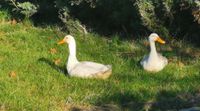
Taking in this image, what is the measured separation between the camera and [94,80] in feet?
29.2

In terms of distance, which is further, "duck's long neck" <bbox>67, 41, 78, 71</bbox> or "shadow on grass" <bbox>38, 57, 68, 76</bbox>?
"shadow on grass" <bbox>38, 57, 68, 76</bbox>

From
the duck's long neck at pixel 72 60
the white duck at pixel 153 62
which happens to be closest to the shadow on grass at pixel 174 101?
the white duck at pixel 153 62

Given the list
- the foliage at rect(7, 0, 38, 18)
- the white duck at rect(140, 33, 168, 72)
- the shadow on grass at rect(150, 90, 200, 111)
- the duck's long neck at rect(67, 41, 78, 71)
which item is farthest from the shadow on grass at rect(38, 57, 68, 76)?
the foliage at rect(7, 0, 38, 18)

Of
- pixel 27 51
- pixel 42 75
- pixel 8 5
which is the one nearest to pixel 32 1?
pixel 8 5

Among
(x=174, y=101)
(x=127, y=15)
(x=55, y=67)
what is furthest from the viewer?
(x=127, y=15)

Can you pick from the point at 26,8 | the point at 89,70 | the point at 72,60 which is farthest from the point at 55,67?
the point at 26,8

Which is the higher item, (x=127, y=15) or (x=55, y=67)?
(x=127, y=15)

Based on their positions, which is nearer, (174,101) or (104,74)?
(174,101)

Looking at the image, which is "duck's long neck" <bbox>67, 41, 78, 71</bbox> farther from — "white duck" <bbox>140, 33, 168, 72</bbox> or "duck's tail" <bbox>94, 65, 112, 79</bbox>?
"white duck" <bbox>140, 33, 168, 72</bbox>

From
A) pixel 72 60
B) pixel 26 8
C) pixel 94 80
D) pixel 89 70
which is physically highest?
pixel 26 8

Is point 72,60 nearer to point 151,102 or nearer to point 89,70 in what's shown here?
point 89,70

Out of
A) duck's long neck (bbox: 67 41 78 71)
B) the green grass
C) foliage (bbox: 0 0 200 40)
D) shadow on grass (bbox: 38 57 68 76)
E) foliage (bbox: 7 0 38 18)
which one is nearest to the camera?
the green grass

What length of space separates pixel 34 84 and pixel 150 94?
174 centimetres

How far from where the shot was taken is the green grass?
26.2 feet
